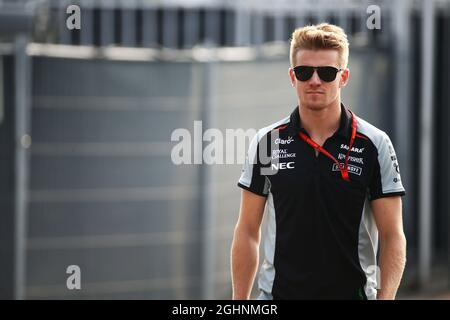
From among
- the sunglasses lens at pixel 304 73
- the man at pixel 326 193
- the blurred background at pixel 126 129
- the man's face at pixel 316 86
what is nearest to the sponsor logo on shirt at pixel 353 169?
the man at pixel 326 193

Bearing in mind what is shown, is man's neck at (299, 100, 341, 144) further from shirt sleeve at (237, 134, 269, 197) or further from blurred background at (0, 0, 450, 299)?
blurred background at (0, 0, 450, 299)

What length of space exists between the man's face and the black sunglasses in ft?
0.04

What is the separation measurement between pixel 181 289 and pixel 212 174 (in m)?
0.94

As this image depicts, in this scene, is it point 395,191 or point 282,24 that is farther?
point 282,24

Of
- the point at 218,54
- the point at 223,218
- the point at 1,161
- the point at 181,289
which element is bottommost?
the point at 181,289

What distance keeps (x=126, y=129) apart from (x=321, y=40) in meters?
4.06

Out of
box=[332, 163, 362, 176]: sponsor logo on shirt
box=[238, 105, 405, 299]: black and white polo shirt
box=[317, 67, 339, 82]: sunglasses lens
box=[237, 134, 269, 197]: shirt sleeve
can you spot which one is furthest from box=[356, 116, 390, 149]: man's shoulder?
box=[237, 134, 269, 197]: shirt sleeve

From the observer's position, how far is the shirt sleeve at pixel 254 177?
3865 mm

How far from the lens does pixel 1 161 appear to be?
23.5 feet

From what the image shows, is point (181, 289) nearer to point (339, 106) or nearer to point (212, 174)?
point (212, 174)

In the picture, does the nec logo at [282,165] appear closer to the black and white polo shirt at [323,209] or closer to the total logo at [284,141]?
the black and white polo shirt at [323,209]

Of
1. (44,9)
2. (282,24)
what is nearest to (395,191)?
(44,9)

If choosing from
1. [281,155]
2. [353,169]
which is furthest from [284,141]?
[353,169]
